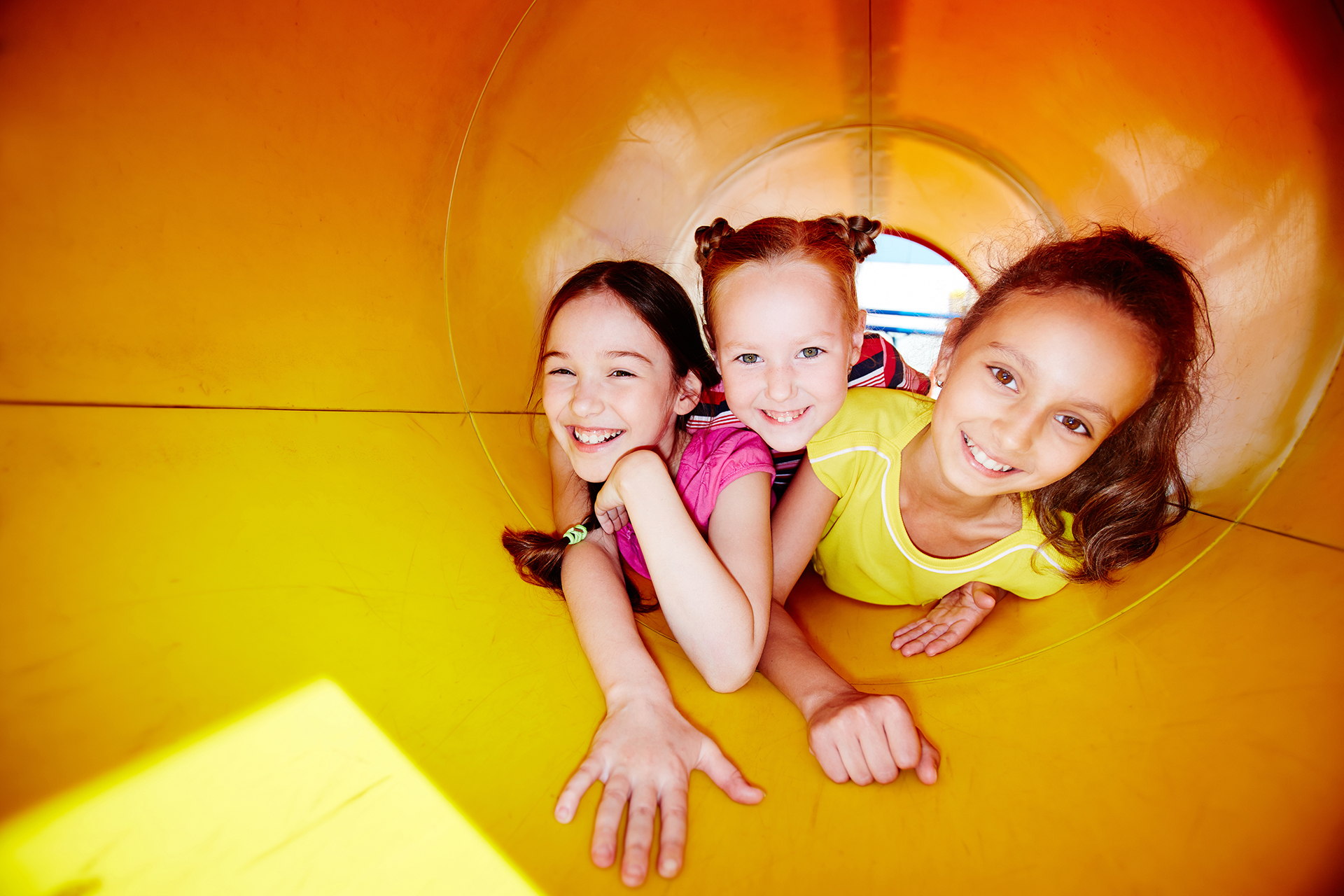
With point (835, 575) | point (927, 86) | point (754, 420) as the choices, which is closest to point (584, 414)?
point (754, 420)

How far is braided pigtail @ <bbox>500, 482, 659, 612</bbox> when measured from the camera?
3.60 ft

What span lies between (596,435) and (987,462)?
0.60 meters

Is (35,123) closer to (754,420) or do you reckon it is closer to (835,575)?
(754,420)

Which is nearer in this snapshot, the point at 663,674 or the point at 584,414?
the point at 663,674

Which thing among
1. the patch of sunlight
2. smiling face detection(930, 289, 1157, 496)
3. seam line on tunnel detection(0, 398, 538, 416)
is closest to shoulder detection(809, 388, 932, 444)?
smiling face detection(930, 289, 1157, 496)

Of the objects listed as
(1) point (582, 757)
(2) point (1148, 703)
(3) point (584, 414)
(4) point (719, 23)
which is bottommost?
(2) point (1148, 703)

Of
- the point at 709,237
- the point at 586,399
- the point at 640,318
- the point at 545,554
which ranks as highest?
the point at 709,237

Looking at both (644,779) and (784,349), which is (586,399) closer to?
(784,349)

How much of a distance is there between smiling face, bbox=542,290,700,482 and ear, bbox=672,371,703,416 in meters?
0.08

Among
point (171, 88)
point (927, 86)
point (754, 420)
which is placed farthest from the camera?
point (927, 86)

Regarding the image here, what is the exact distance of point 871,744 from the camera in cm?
81

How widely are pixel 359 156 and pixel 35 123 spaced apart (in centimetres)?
42

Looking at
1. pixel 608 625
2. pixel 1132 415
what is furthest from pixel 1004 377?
pixel 608 625

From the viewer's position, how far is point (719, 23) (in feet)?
5.13
